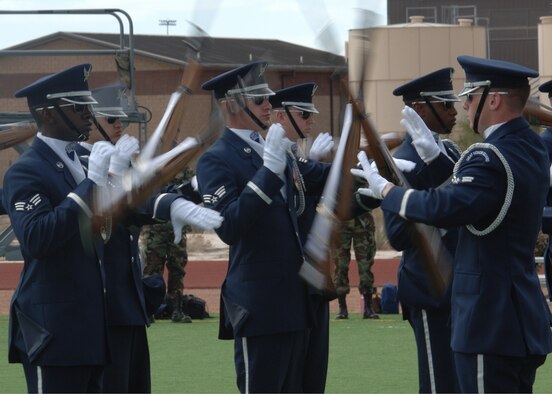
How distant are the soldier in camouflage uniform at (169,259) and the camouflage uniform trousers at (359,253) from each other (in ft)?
4.83

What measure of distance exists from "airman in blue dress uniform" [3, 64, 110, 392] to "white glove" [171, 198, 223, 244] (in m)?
0.35

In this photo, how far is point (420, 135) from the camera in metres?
5.59

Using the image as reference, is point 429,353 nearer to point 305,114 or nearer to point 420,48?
point 305,114

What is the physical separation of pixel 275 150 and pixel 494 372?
1.22 meters

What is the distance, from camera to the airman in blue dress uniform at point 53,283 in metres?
5.06

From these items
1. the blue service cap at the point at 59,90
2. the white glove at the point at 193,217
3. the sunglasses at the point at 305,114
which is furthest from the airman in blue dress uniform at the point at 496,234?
the sunglasses at the point at 305,114

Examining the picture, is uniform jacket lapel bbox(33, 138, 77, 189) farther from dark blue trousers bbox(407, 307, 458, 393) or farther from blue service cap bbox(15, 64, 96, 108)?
dark blue trousers bbox(407, 307, 458, 393)

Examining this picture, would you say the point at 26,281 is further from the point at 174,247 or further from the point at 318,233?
the point at 174,247

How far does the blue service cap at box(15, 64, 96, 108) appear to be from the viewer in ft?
17.5

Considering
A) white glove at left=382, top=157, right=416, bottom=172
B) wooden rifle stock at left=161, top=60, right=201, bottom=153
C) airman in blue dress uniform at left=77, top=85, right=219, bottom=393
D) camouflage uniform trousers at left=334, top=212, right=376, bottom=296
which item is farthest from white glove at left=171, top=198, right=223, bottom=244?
camouflage uniform trousers at left=334, top=212, right=376, bottom=296

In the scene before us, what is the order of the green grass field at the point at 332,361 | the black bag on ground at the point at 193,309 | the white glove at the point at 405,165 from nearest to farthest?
the white glove at the point at 405,165 → the green grass field at the point at 332,361 → the black bag on ground at the point at 193,309

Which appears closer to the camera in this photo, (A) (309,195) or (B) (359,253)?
(A) (309,195)

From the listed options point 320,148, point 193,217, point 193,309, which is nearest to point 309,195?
point 320,148

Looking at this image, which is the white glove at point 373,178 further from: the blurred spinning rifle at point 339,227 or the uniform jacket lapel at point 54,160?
the uniform jacket lapel at point 54,160
